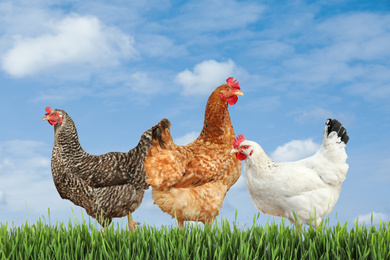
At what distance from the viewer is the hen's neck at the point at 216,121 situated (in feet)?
15.9

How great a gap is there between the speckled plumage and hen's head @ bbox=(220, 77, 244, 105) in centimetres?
105

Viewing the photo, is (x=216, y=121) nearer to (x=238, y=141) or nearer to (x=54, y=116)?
(x=238, y=141)

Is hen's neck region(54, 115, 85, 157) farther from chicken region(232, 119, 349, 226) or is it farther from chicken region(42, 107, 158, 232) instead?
chicken region(232, 119, 349, 226)

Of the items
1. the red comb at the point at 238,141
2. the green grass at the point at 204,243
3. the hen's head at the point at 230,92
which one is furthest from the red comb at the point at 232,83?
the green grass at the point at 204,243

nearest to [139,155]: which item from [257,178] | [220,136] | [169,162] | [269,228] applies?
[169,162]

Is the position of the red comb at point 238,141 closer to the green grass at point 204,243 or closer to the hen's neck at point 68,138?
the green grass at point 204,243

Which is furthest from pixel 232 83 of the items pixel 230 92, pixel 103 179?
pixel 103 179

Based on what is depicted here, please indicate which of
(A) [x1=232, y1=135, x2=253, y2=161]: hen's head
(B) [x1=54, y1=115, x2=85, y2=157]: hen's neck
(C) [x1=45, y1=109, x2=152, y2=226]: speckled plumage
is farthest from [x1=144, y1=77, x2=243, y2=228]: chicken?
(B) [x1=54, y1=115, x2=85, y2=157]: hen's neck

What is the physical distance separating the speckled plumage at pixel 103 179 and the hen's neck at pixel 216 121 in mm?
735

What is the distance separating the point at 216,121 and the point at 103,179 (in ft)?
5.00

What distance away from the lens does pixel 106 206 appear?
4.81 meters

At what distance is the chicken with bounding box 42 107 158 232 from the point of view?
485 centimetres

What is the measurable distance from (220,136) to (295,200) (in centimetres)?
115

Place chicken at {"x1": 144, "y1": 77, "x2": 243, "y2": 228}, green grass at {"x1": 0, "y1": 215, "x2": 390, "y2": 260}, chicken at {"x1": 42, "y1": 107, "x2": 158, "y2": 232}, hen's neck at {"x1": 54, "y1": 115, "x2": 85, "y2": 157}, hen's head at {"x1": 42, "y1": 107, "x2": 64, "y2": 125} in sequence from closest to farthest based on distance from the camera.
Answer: green grass at {"x1": 0, "y1": 215, "x2": 390, "y2": 260} → chicken at {"x1": 144, "y1": 77, "x2": 243, "y2": 228} → chicken at {"x1": 42, "y1": 107, "x2": 158, "y2": 232} → hen's neck at {"x1": 54, "y1": 115, "x2": 85, "y2": 157} → hen's head at {"x1": 42, "y1": 107, "x2": 64, "y2": 125}
